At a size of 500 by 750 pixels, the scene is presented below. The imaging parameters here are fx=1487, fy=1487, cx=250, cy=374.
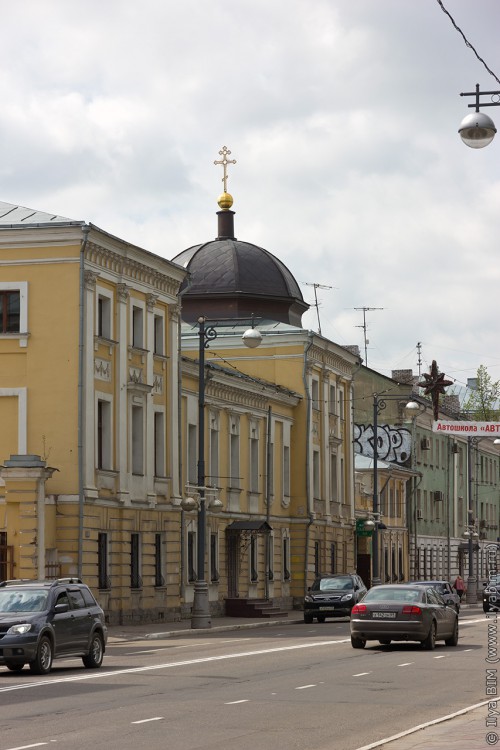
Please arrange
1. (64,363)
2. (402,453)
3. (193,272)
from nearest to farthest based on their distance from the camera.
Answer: (64,363), (193,272), (402,453)

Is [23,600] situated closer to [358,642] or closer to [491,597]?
[358,642]

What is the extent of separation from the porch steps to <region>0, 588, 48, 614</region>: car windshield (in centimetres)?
2600

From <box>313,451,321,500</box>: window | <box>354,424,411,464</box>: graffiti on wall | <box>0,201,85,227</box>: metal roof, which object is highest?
<box>0,201,85,227</box>: metal roof

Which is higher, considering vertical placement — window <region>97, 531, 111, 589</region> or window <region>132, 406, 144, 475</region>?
window <region>132, 406, 144, 475</region>

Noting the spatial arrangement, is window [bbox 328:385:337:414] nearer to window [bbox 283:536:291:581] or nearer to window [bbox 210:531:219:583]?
window [bbox 283:536:291:581]

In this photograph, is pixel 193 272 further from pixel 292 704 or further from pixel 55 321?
pixel 292 704

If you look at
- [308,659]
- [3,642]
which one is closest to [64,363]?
[308,659]

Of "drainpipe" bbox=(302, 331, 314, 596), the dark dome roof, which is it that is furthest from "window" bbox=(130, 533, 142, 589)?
the dark dome roof

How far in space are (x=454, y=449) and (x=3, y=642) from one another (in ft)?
235

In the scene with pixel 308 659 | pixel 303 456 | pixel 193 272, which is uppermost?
pixel 193 272

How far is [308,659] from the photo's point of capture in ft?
86.4

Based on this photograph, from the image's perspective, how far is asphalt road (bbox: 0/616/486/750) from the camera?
14.3 metres

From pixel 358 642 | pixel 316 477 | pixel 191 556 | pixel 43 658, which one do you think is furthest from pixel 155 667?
pixel 316 477

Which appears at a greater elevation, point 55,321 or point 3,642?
point 55,321
